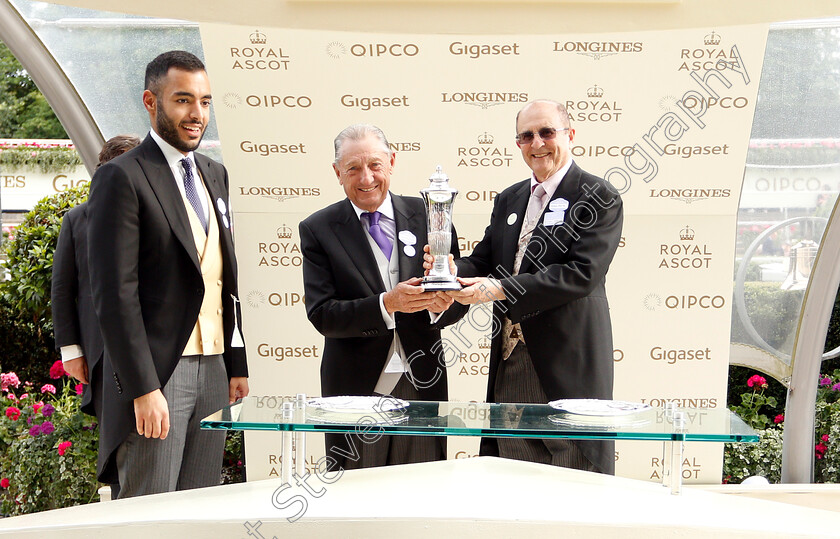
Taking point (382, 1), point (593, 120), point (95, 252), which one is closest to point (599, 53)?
point (593, 120)

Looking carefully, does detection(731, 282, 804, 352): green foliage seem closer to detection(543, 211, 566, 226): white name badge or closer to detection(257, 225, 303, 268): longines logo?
detection(543, 211, 566, 226): white name badge

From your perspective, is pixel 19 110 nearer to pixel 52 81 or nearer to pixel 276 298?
pixel 52 81

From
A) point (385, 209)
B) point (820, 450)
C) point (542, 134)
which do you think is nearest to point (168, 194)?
point (385, 209)

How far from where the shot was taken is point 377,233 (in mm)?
3732

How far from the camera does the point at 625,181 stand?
556 cm

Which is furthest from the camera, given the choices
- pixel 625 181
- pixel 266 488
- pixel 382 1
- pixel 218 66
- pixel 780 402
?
pixel 780 402

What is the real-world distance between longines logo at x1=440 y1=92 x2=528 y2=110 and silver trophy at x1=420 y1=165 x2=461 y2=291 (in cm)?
204

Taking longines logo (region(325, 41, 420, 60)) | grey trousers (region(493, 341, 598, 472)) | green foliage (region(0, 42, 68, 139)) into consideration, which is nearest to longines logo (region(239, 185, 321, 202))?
longines logo (region(325, 41, 420, 60))

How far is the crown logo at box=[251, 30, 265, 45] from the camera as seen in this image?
16.9ft

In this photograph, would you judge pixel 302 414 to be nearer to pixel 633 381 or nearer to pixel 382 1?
pixel 382 1

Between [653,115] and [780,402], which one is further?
[780,402]

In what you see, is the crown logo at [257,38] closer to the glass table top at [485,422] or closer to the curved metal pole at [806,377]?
the glass table top at [485,422]

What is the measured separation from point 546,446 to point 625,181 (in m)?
2.36

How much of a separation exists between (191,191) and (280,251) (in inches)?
85.1
